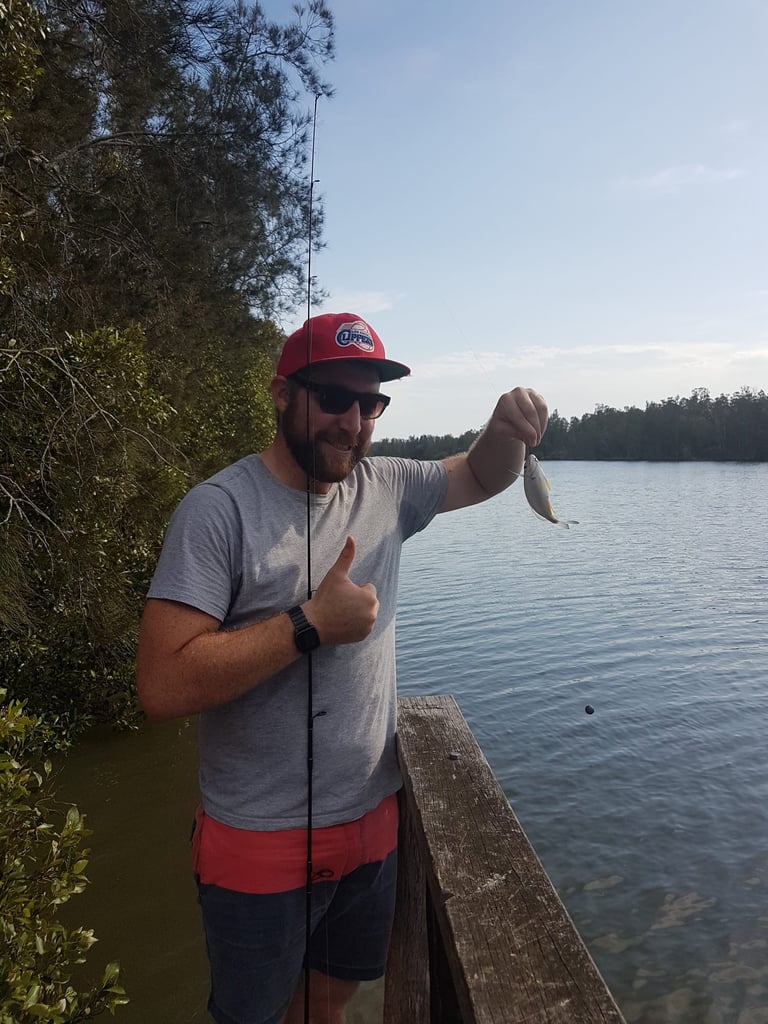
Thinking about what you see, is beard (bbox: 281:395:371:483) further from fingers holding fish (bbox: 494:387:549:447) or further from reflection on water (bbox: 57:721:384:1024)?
reflection on water (bbox: 57:721:384:1024)

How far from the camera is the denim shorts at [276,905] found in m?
2.16

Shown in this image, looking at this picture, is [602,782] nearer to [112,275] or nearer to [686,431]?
[112,275]

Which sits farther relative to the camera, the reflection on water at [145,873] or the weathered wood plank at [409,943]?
the reflection on water at [145,873]

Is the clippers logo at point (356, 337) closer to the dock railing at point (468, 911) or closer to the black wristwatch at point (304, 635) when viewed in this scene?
the black wristwatch at point (304, 635)

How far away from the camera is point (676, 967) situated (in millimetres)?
6070

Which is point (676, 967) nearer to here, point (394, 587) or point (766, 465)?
point (394, 587)

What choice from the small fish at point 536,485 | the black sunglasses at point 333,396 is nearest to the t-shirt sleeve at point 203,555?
the black sunglasses at point 333,396

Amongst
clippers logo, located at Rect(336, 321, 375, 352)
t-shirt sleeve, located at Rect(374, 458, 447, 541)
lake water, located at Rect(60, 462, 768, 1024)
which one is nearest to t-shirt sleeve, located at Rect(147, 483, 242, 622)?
clippers logo, located at Rect(336, 321, 375, 352)

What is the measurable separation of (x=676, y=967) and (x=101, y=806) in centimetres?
556

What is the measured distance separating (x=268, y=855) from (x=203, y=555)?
2.91 ft

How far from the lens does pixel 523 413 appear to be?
2623 mm

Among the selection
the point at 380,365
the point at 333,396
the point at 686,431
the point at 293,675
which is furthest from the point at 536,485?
the point at 686,431

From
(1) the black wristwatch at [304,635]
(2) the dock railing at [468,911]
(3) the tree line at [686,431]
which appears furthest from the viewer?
(3) the tree line at [686,431]

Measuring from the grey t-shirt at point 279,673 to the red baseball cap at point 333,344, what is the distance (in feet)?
1.22
